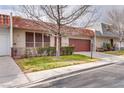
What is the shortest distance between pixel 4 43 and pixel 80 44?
12410 millimetres

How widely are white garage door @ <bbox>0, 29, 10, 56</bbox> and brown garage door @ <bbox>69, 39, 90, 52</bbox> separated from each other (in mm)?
9748

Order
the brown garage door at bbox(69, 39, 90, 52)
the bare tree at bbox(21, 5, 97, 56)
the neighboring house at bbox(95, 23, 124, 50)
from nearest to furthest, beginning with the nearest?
the bare tree at bbox(21, 5, 97, 56) → the brown garage door at bbox(69, 39, 90, 52) → the neighboring house at bbox(95, 23, 124, 50)

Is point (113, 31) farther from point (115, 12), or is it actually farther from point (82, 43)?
point (82, 43)

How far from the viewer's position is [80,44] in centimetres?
2558

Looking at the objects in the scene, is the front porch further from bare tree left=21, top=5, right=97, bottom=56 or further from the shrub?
bare tree left=21, top=5, right=97, bottom=56

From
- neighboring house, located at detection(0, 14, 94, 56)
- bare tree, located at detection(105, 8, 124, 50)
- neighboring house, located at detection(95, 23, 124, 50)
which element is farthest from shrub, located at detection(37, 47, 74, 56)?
bare tree, located at detection(105, 8, 124, 50)

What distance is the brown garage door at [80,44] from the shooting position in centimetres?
2427

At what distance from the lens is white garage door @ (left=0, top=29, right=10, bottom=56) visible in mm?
16312

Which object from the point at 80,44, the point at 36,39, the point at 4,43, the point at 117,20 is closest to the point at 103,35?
the point at 117,20

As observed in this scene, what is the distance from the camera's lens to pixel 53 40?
2077 centimetres

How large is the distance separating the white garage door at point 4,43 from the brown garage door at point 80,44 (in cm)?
975

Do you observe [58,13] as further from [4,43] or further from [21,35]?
[4,43]
